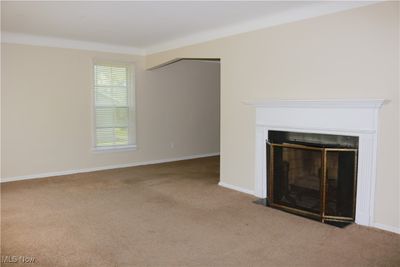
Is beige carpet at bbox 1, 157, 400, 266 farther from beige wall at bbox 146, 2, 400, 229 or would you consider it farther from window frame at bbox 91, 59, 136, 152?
window frame at bbox 91, 59, 136, 152

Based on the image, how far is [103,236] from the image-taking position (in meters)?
3.35

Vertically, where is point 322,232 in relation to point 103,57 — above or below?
below

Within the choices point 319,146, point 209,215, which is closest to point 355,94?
point 319,146

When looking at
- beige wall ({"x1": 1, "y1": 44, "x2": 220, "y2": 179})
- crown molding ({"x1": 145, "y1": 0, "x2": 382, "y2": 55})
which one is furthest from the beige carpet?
crown molding ({"x1": 145, "y1": 0, "x2": 382, "y2": 55})

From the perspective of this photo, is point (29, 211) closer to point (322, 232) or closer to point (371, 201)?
point (322, 232)

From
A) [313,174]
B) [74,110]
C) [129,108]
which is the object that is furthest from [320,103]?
[74,110]

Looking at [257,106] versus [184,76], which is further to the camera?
[184,76]

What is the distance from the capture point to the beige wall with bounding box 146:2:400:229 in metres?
3.41

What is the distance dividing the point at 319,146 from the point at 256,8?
1.79 m

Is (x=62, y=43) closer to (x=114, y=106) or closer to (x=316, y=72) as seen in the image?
(x=114, y=106)

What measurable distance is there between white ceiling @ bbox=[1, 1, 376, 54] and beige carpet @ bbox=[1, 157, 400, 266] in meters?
2.43

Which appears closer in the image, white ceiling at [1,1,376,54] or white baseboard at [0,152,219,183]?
white ceiling at [1,1,376,54]

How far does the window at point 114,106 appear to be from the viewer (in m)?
6.57

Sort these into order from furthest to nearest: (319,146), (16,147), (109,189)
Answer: (16,147) → (109,189) → (319,146)
